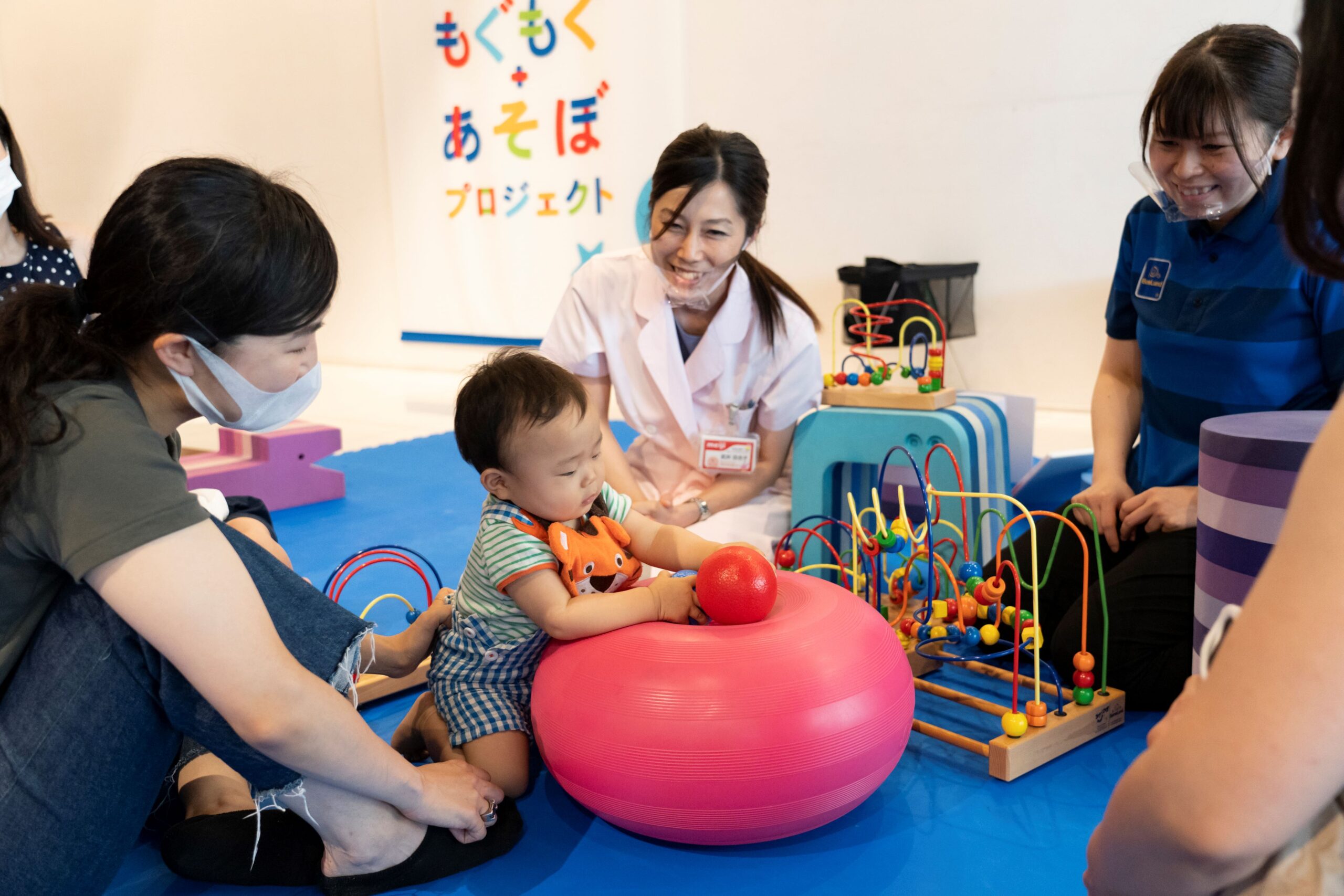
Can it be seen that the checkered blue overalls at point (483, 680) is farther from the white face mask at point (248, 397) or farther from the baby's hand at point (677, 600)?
the white face mask at point (248, 397)

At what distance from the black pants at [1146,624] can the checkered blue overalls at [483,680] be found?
→ 2.97 feet

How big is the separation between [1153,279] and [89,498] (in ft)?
5.58

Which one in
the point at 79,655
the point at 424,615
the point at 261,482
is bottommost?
the point at 261,482

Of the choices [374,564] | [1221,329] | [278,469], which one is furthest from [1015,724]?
[278,469]

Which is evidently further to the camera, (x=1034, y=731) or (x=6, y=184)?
(x=6, y=184)

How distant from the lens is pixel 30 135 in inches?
313

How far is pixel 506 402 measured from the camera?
1400 mm

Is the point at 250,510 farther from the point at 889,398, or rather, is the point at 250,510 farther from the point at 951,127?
the point at 951,127

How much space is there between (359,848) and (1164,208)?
159cm

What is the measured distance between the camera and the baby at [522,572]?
1.40m

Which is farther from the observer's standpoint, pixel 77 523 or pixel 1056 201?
pixel 1056 201

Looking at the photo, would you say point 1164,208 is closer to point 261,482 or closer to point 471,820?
point 471,820

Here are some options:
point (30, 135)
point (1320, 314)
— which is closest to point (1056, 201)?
point (1320, 314)

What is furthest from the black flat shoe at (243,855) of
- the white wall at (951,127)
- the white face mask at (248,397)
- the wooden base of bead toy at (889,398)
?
the white wall at (951,127)
